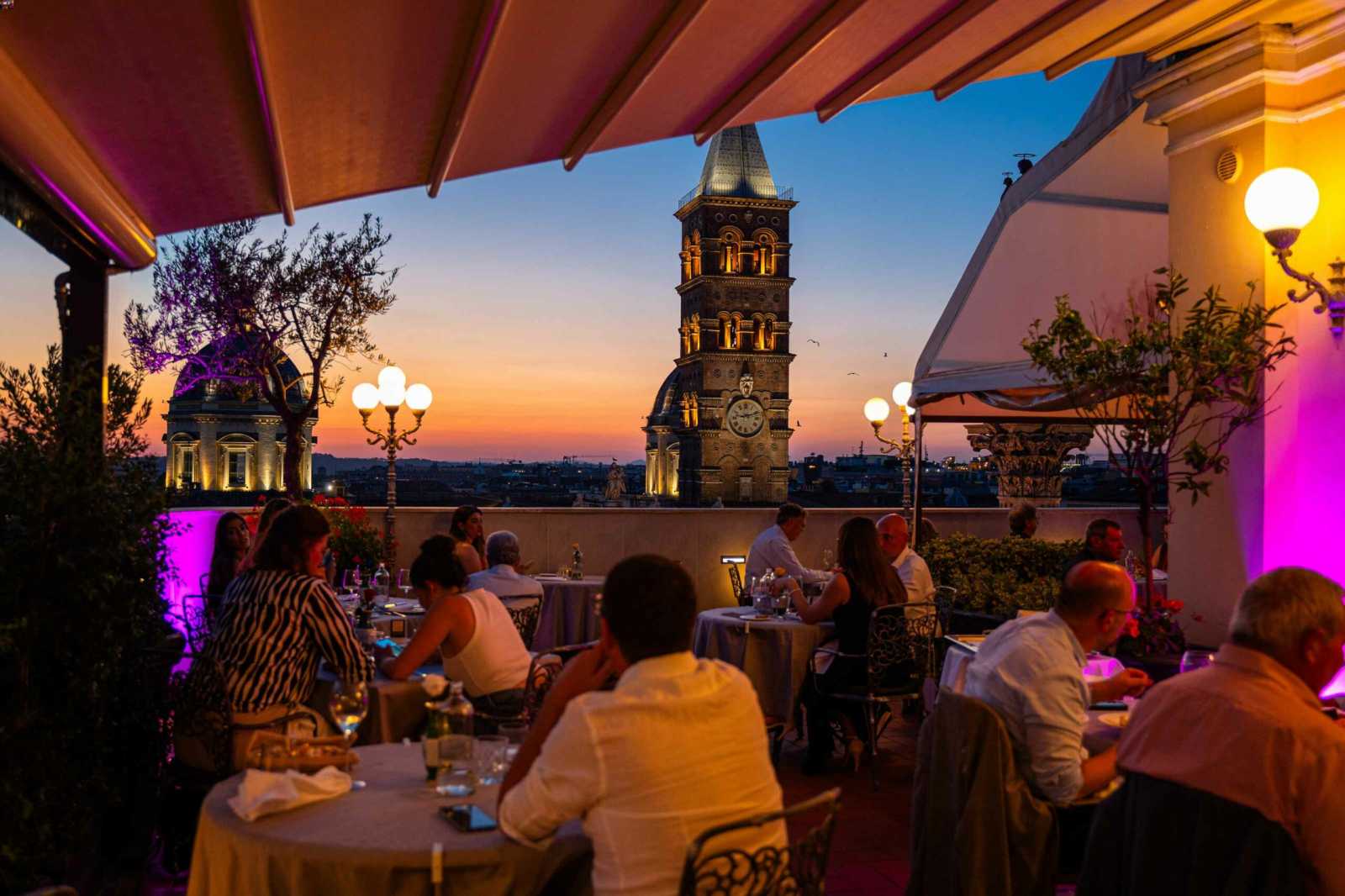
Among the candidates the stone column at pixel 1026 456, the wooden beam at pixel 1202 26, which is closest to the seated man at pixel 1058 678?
the wooden beam at pixel 1202 26

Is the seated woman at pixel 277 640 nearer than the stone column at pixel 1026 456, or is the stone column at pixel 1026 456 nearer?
the seated woman at pixel 277 640

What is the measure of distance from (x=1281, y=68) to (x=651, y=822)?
4.78 meters

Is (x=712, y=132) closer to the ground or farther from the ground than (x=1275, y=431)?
farther from the ground

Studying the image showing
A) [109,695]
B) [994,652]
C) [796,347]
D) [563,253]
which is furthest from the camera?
[796,347]

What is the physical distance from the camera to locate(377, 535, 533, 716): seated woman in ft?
14.4

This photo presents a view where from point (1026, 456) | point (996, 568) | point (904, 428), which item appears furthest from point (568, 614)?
point (1026, 456)

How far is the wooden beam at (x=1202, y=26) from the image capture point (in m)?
5.06

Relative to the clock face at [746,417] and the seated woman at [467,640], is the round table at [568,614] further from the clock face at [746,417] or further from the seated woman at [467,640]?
the clock face at [746,417]

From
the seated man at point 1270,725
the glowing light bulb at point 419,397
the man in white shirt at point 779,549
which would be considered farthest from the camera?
the glowing light bulb at point 419,397

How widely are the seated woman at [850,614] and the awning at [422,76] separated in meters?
2.38

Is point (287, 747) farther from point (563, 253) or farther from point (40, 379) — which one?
point (563, 253)

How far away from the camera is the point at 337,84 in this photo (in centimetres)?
394

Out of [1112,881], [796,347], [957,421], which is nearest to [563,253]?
[796,347]

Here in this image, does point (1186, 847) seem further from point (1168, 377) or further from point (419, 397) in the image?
point (419, 397)
